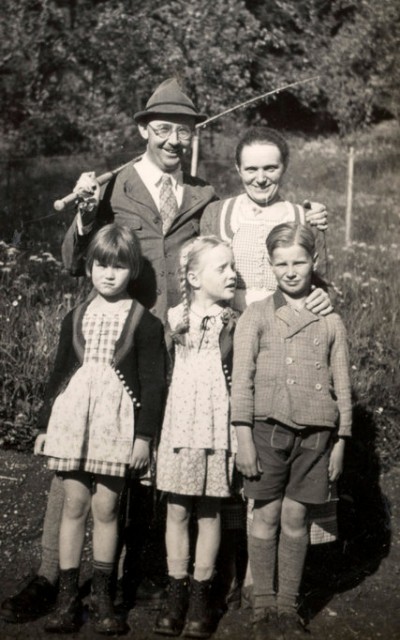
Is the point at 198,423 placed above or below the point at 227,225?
below

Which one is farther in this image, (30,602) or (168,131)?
(168,131)

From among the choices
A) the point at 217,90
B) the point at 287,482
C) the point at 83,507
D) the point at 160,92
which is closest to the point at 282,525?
the point at 287,482

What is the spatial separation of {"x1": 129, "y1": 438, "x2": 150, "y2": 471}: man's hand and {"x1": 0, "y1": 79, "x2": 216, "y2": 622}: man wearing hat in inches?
15.5

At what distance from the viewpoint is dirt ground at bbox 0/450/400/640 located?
3.34 meters

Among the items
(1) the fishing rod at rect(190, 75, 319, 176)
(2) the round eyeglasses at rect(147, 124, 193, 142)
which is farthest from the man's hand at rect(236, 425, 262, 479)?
(1) the fishing rod at rect(190, 75, 319, 176)

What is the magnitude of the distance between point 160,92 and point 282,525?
6.31 feet

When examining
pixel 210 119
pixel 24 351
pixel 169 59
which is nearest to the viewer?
pixel 210 119

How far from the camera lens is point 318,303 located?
3.16m

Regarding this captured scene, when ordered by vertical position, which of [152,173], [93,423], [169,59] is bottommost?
[93,423]

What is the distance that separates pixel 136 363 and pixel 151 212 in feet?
2.28

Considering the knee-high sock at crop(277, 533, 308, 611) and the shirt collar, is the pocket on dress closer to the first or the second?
the knee-high sock at crop(277, 533, 308, 611)

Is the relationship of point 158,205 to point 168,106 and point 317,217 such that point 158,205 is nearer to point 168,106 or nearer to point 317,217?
point 168,106

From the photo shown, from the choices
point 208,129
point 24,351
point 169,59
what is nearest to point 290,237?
point 24,351

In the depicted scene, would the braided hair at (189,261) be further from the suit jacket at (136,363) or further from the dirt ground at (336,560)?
the dirt ground at (336,560)
